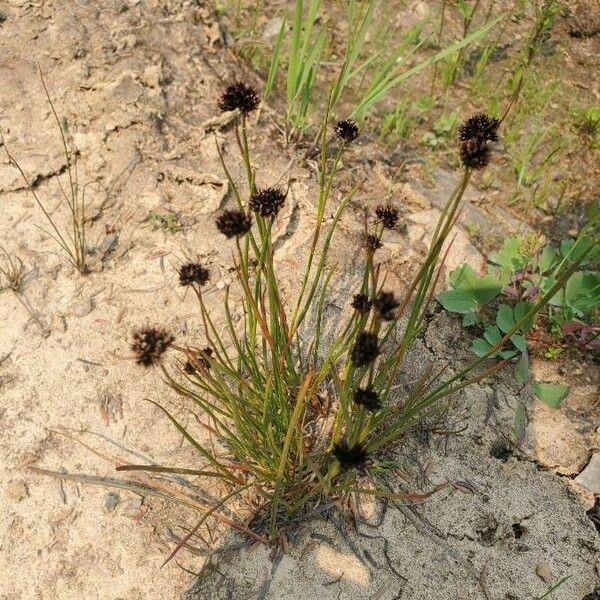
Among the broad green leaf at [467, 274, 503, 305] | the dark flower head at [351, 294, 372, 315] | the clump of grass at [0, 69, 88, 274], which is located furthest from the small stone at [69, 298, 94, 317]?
the broad green leaf at [467, 274, 503, 305]

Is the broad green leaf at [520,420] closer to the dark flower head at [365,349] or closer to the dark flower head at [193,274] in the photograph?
the dark flower head at [365,349]

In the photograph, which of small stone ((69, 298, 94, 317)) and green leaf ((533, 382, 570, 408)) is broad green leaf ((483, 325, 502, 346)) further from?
small stone ((69, 298, 94, 317))

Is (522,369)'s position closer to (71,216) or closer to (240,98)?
(240,98)

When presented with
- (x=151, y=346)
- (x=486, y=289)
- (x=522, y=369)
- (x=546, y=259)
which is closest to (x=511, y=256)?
(x=546, y=259)

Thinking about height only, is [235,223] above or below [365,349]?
above

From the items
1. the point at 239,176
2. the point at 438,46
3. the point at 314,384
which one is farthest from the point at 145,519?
the point at 438,46

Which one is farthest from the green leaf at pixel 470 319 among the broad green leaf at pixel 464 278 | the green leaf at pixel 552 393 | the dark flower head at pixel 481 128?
the dark flower head at pixel 481 128
